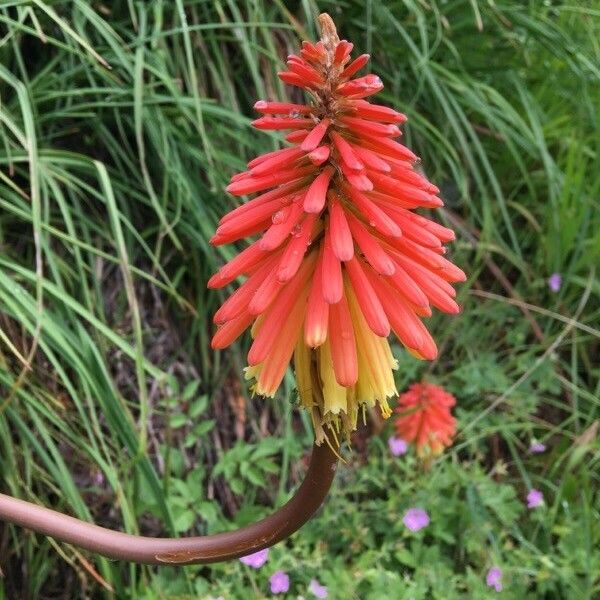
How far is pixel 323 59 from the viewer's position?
108 centimetres

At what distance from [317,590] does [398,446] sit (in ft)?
2.13

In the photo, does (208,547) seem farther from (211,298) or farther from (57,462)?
(211,298)

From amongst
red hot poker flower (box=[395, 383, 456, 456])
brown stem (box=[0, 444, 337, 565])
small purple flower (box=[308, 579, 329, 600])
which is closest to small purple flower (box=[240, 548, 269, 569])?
small purple flower (box=[308, 579, 329, 600])

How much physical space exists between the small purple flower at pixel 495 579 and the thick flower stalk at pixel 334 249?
4.34 ft

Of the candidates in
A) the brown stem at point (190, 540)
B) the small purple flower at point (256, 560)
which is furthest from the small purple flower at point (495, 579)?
the brown stem at point (190, 540)

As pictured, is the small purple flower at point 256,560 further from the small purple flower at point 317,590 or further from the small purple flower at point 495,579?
the small purple flower at point 495,579

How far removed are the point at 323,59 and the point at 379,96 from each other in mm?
2096

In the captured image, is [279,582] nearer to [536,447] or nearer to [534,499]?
[534,499]

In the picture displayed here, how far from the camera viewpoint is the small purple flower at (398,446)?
8.71 feet

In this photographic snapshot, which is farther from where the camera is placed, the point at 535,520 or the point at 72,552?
the point at 535,520

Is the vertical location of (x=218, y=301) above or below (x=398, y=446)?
above

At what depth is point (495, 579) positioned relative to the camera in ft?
7.42

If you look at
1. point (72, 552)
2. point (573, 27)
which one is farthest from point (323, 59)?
point (573, 27)

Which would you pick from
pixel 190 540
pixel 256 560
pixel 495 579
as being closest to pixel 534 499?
pixel 495 579
